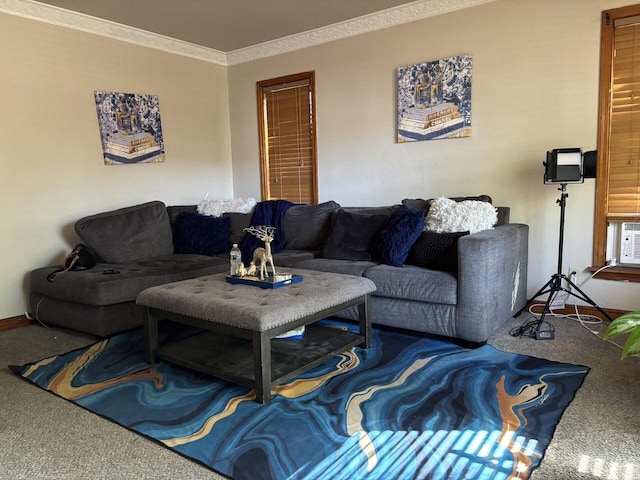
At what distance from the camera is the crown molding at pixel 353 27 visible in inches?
159

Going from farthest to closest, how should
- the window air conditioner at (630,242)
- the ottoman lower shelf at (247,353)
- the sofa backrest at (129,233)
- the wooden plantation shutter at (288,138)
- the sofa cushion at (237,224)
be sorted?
1. the wooden plantation shutter at (288,138)
2. the sofa cushion at (237,224)
3. the sofa backrest at (129,233)
4. the window air conditioner at (630,242)
5. the ottoman lower shelf at (247,353)

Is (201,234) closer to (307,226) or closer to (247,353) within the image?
(307,226)

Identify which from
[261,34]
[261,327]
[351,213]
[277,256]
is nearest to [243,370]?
[261,327]

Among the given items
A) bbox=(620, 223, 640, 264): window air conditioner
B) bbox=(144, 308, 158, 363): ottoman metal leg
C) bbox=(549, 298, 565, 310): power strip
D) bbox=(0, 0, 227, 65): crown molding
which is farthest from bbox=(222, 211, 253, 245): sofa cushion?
bbox=(620, 223, 640, 264): window air conditioner

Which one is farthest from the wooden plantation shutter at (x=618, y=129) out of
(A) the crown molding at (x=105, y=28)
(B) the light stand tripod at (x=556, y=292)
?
(A) the crown molding at (x=105, y=28)

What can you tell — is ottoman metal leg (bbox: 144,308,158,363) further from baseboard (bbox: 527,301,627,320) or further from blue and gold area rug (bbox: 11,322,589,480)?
baseboard (bbox: 527,301,627,320)

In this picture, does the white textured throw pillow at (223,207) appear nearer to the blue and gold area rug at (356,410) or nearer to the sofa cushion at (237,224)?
the sofa cushion at (237,224)

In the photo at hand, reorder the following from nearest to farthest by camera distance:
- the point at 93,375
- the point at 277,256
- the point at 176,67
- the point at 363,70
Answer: the point at 93,375 → the point at 277,256 → the point at 363,70 → the point at 176,67

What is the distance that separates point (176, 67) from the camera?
504cm

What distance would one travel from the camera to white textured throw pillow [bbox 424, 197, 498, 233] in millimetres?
3346

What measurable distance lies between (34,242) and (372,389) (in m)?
3.11

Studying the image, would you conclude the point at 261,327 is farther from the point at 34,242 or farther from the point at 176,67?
the point at 176,67

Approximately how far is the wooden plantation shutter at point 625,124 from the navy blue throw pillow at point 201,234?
3.13m

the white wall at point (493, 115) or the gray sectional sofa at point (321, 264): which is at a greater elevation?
the white wall at point (493, 115)
